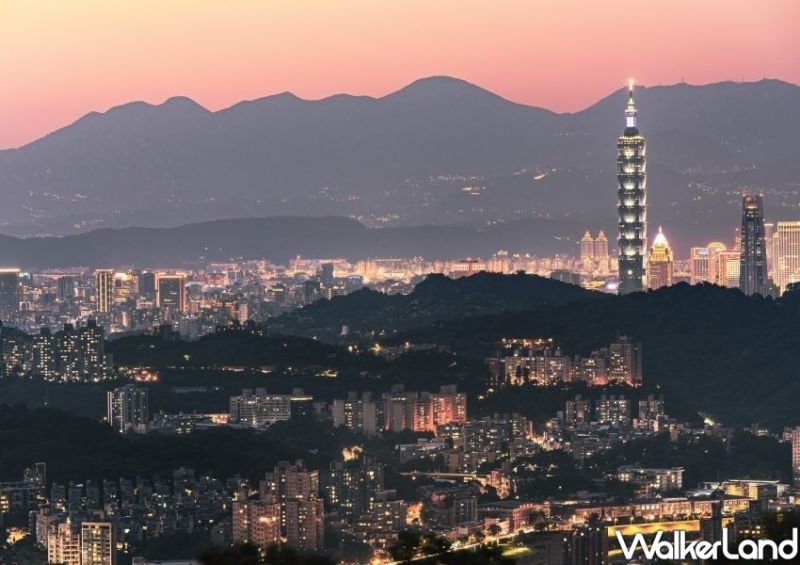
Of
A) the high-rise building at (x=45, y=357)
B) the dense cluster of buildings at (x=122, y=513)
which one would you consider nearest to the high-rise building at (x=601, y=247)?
the high-rise building at (x=45, y=357)

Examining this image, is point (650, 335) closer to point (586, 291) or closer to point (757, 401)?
point (757, 401)

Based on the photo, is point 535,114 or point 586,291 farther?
point 535,114

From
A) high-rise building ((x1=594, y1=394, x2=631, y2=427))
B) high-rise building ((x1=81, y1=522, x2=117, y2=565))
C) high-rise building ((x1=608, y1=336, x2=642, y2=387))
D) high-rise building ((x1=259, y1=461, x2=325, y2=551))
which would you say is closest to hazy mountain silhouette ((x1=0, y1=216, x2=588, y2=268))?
high-rise building ((x1=608, y1=336, x2=642, y2=387))

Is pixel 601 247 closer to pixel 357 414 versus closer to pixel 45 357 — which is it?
pixel 45 357

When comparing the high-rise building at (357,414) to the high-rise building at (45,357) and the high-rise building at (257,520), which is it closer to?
the high-rise building at (45,357)

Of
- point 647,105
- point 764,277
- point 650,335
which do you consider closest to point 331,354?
point 650,335

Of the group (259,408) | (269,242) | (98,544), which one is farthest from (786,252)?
(98,544)

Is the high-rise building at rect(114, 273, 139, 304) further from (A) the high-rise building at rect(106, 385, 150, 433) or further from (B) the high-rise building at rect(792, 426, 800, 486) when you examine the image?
(B) the high-rise building at rect(792, 426, 800, 486)
